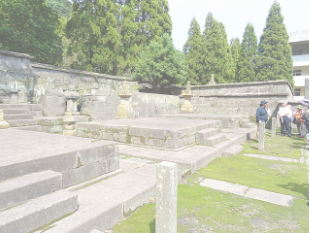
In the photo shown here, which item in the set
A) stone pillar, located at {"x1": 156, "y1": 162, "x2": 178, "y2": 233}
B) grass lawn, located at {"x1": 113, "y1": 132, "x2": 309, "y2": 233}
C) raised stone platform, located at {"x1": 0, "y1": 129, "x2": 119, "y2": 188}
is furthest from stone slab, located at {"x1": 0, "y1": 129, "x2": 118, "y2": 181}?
stone pillar, located at {"x1": 156, "y1": 162, "x2": 178, "y2": 233}

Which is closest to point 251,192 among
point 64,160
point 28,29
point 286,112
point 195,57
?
point 64,160

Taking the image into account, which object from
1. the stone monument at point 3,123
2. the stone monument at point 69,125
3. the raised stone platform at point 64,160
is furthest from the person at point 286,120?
the stone monument at point 3,123

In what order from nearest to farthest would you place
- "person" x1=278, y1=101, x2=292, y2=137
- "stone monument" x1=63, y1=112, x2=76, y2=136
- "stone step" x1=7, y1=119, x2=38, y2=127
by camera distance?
"stone step" x1=7, y1=119, x2=38, y2=127 → "stone monument" x1=63, y1=112, x2=76, y2=136 → "person" x1=278, y1=101, x2=292, y2=137

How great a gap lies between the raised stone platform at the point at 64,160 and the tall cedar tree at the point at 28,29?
473 inches

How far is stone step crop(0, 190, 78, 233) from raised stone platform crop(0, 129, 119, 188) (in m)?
0.42

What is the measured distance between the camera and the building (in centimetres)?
2619

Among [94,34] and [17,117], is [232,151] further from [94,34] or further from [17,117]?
[94,34]

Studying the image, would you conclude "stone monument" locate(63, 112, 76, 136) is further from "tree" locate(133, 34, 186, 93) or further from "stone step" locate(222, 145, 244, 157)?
"tree" locate(133, 34, 186, 93)

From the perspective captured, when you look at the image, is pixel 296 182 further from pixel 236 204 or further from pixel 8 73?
pixel 8 73

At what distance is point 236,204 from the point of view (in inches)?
116

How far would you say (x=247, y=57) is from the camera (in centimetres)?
2528

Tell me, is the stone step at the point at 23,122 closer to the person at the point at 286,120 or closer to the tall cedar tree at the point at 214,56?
the person at the point at 286,120

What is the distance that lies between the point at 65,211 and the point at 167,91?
17125 mm

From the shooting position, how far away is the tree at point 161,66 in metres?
18.2
